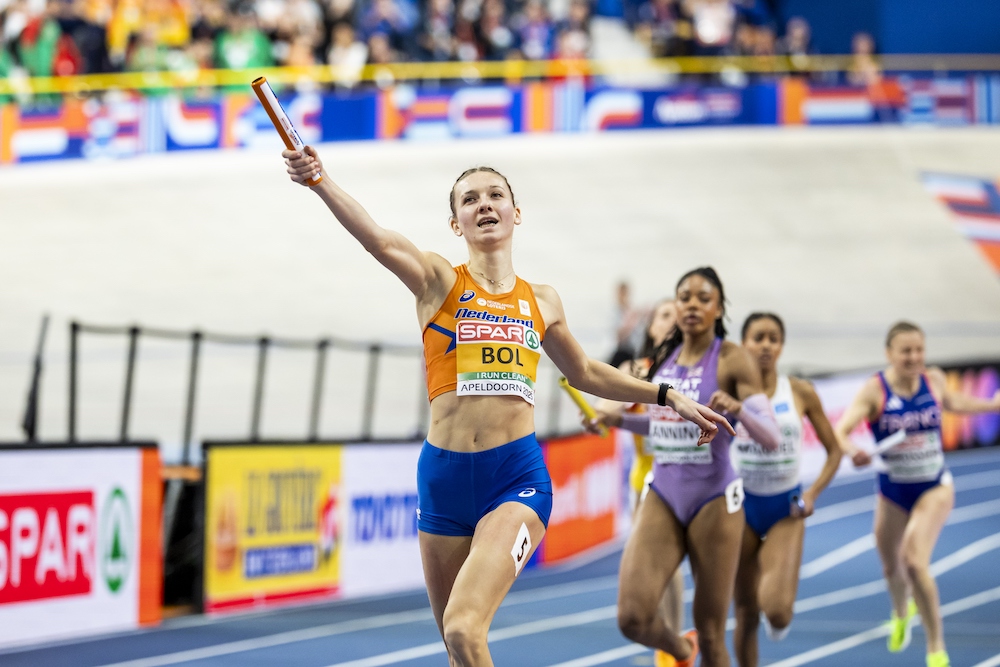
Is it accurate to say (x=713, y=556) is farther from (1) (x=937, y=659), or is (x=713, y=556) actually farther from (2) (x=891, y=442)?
(2) (x=891, y=442)

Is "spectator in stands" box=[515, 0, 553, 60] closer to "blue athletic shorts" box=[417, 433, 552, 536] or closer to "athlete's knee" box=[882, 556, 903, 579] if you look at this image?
"athlete's knee" box=[882, 556, 903, 579]

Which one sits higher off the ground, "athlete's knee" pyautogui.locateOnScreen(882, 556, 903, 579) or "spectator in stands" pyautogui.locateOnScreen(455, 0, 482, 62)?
"spectator in stands" pyautogui.locateOnScreen(455, 0, 482, 62)

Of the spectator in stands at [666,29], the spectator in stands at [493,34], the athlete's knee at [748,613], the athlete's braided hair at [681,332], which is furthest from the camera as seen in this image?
the spectator in stands at [666,29]

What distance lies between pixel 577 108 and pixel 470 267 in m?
24.9

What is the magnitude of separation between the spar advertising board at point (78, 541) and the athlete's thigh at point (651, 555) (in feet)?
14.0

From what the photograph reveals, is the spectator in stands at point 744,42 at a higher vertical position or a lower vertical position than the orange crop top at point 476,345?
higher

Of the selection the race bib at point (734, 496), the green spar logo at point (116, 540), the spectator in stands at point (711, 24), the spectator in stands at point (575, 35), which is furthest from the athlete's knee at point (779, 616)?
the spectator in stands at point (711, 24)

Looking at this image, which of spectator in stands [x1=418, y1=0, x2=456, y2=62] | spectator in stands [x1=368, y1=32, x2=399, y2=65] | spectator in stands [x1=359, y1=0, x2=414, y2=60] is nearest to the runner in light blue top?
spectator in stands [x1=368, y1=32, x2=399, y2=65]

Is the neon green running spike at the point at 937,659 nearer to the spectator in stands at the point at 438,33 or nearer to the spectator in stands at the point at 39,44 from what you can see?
the spectator in stands at the point at 438,33

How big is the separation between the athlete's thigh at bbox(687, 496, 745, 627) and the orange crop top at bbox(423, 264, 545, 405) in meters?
1.65

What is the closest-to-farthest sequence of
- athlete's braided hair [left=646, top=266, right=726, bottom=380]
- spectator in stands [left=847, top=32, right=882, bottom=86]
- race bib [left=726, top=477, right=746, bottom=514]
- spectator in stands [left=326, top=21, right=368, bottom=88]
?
race bib [left=726, top=477, right=746, bottom=514]
athlete's braided hair [left=646, top=266, right=726, bottom=380]
spectator in stands [left=326, top=21, right=368, bottom=88]
spectator in stands [left=847, top=32, right=882, bottom=86]

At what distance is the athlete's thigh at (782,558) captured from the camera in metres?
7.08

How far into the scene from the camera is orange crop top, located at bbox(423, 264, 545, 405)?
4.99 metres

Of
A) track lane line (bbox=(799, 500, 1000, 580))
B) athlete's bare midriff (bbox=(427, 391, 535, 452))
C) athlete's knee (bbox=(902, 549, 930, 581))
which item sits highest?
athlete's bare midriff (bbox=(427, 391, 535, 452))
